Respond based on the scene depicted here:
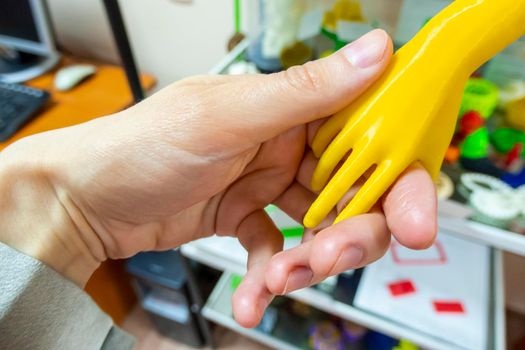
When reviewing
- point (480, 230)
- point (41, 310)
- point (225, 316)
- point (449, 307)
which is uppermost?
point (41, 310)

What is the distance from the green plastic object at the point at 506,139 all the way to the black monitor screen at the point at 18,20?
1000 mm

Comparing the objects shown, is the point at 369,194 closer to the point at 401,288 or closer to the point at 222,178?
the point at 222,178

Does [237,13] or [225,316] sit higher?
[237,13]

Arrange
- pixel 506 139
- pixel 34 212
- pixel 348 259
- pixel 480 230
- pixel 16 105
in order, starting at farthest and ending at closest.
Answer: pixel 16 105
pixel 506 139
pixel 480 230
pixel 34 212
pixel 348 259

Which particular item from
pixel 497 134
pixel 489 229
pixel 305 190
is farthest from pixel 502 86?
pixel 305 190

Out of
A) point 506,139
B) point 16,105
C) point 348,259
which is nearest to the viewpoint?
point 348,259

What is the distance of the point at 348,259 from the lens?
1.05ft

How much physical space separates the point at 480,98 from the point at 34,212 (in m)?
0.67

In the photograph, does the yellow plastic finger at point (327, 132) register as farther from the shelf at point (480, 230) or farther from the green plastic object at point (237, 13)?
the green plastic object at point (237, 13)

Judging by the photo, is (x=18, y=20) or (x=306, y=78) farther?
(x=18, y=20)

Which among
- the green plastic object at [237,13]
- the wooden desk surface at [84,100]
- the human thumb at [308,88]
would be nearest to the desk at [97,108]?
the wooden desk surface at [84,100]

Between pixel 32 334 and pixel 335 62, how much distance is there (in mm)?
397

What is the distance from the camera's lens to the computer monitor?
3.00ft

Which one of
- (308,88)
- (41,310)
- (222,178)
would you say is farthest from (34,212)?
(308,88)
